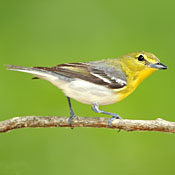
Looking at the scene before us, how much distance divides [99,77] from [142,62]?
60 cm

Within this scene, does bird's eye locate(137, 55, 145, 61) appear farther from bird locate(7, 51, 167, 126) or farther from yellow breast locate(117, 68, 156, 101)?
yellow breast locate(117, 68, 156, 101)

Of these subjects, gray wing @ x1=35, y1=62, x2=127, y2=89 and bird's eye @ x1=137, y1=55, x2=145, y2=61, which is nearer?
gray wing @ x1=35, y1=62, x2=127, y2=89

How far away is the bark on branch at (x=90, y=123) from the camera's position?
3.71 m

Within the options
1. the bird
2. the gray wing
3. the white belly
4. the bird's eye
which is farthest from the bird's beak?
the white belly

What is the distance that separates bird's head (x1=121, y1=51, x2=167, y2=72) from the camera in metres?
4.61

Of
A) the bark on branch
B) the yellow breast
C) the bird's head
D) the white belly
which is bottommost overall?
the bark on branch

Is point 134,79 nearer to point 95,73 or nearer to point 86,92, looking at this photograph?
point 95,73

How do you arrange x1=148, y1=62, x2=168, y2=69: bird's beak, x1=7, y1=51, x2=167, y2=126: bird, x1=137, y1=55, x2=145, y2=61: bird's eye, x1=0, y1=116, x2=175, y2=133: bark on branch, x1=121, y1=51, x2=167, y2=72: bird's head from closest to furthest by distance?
x1=0, y1=116, x2=175, y2=133: bark on branch < x1=7, y1=51, x2=167, y2=126: bird < x1=148, y1=62, x2=168, y2=69: bird's beak < x1=121, y1=51, x2=167, y2=72: bird's head < x1=137, y1=55, x2=145, y2=61: bird's eye

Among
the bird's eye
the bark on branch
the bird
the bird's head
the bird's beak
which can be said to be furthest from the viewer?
the bird's eye

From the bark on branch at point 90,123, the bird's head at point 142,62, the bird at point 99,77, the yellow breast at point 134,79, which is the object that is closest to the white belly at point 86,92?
the bird at point 99,77

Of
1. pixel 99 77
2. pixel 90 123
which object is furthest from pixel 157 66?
pixel 90 123

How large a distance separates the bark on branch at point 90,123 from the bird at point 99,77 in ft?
0.27
